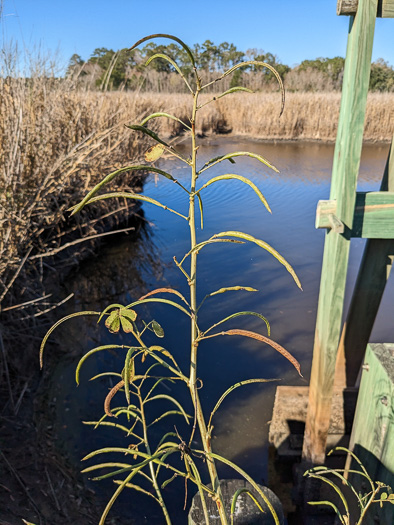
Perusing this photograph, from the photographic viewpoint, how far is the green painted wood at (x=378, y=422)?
1238 millimetres

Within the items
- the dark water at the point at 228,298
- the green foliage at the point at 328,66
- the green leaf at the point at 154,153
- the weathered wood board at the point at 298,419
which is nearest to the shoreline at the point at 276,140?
the dark water at the point at 228,298

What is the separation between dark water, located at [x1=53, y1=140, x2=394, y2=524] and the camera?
8.56 feet

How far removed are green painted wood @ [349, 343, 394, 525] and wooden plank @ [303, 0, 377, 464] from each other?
0.29 m

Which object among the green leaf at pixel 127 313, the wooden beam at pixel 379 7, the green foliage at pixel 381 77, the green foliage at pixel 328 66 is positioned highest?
the green foliage at pixel 328 66

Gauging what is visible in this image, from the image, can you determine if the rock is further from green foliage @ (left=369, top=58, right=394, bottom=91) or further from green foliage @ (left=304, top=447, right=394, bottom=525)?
green foliage @ (left=369, top=58, right=394, bottom=91)

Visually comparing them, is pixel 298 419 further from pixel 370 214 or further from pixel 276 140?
pixel 276 140

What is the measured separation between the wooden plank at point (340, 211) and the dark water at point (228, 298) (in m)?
0.74

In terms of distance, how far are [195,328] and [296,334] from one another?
3091 millimetres

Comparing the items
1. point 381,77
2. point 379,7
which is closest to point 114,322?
point 379,7

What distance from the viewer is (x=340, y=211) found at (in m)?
1.55

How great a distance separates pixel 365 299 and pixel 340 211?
30.1 inches

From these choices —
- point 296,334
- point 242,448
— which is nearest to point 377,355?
point 242,448

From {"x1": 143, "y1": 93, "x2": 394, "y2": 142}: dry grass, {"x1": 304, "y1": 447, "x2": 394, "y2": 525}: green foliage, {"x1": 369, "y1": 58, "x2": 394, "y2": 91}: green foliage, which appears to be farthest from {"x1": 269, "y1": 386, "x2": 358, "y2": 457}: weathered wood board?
{"x1": 369, "y1": 58, "x2": 394, "y2": 91}: green foliage

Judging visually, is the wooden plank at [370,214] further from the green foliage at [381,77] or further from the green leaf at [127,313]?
the green foliage at [381,77]
